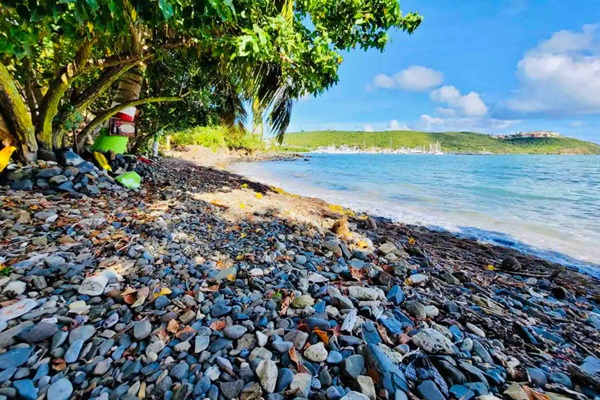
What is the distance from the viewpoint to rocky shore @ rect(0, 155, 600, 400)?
1156mm

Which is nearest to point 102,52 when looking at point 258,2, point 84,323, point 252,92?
point 252,92

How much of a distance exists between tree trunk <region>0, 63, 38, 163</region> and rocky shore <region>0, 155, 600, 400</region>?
0.55m

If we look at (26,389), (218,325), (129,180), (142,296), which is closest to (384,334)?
(218,325)

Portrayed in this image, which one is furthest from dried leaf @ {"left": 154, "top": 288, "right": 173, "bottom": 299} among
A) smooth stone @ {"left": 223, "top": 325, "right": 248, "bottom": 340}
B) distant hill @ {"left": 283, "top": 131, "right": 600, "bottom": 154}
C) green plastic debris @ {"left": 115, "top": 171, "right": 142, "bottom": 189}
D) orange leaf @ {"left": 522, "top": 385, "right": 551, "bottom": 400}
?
distant hill @ {"left": 283, "top": 131, "right": 600, "bottom": 154}

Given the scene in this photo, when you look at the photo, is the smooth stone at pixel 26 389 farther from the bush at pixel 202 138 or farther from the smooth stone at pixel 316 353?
the bush at pixel 202 138

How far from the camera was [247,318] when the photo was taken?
1.56 m

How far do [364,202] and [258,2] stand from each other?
7.05 m

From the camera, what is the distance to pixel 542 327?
205cm

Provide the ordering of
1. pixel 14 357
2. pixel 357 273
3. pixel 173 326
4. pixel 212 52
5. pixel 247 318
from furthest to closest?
pixel 212 52, pixel 357 273, pixel 247 318, pixel 173 326, pixel 14 357

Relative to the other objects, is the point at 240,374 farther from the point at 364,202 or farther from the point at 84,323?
the point at 364,202

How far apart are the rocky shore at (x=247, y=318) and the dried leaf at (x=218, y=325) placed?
0.04 feet

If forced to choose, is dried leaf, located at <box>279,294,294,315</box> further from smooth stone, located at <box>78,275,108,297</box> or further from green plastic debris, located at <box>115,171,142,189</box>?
green plastic debris, located at <box>115,171,142,189</box>

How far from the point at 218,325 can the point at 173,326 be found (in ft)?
0.78

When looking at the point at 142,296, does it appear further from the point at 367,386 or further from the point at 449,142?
the point at 449,142
